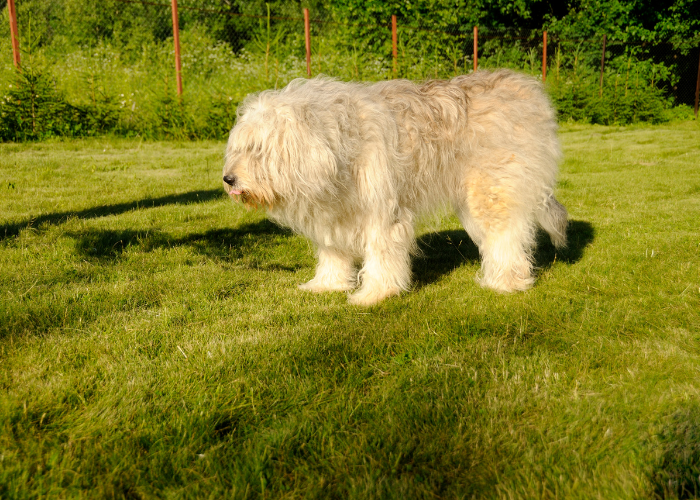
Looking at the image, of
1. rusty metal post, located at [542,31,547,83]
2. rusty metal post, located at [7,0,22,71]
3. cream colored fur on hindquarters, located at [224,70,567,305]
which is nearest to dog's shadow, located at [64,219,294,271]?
cream colored fur on hindquarters, located at [224,70,567,305]

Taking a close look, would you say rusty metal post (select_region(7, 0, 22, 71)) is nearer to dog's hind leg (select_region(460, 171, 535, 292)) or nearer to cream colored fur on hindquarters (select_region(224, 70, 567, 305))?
cream colored fur on hindquarters (select_region(224, 70, 567, 305))

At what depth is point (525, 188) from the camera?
14.8 feet

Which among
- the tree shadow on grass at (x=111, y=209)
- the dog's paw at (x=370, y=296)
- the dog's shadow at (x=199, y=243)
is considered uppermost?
the tree shadow on grass at (x=111, y=209)

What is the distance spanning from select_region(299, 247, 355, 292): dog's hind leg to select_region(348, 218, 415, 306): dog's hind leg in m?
0.35

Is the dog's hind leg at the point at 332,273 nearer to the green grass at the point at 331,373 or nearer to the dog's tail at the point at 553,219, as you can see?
the green grass at the point at 331,373

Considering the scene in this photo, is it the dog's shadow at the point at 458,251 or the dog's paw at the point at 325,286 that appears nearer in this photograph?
the dog's paw at the point at 325,286

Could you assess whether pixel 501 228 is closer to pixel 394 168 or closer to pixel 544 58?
pixel 394 168

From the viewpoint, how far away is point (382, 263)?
4273 mm

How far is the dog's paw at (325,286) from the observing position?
4612 mm

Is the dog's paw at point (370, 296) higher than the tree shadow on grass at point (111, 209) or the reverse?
the reverse

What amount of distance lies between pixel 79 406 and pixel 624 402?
2486 millimetres

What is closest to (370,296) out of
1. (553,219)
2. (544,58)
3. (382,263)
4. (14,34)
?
(382,263)

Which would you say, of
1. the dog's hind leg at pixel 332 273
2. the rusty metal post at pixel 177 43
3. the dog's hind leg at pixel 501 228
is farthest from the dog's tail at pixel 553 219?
the rusty metal post at pixel 177 43

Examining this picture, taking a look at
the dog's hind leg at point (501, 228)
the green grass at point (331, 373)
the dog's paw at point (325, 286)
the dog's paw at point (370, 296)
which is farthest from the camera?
the dog's paw at point (325, 286)
